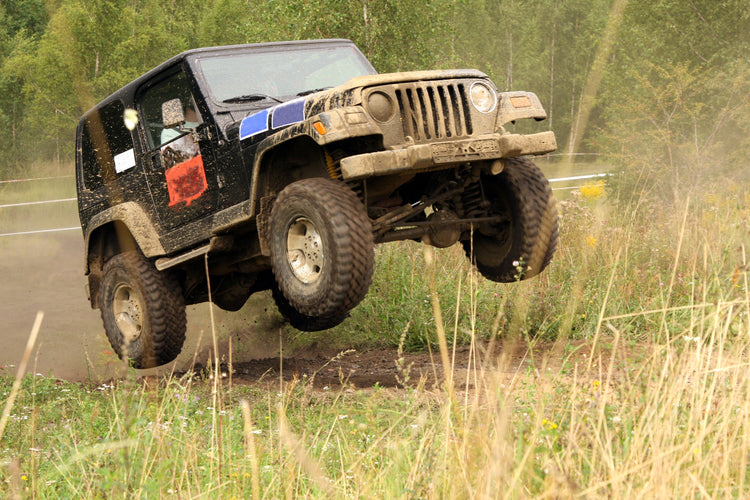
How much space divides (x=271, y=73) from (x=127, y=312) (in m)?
2.47

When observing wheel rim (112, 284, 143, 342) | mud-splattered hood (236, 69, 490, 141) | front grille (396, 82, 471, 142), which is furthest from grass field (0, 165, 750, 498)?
mud-splattered hood (236, 69, 490, 141)

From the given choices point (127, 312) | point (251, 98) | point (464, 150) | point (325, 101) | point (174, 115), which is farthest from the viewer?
point (127, 312)

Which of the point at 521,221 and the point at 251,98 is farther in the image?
the point at 251,98

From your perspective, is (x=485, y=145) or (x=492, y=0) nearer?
(x=485, y=145)

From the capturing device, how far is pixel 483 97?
554 centimetres

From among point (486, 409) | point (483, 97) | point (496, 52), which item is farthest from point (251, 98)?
point (496, 52)

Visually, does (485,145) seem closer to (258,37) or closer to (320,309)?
(320,309)

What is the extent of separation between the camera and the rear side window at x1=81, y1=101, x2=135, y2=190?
716 centimetres

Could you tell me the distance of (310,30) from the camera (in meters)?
15.1

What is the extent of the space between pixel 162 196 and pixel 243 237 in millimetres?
764

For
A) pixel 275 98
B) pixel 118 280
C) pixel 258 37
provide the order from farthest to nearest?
1. pixel 258 37
2. pixel 118 280
3. pixel 275 98

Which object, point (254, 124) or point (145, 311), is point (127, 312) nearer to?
point (145, 311)

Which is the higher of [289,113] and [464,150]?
[289,113]

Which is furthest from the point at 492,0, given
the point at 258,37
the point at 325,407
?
the point at 325,407
